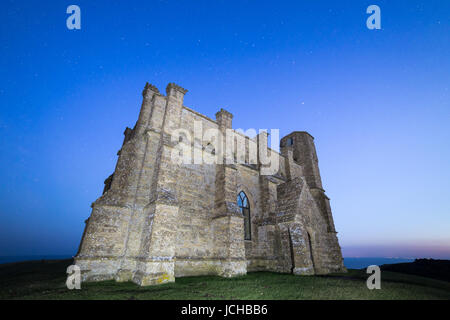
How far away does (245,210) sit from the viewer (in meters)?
14.2

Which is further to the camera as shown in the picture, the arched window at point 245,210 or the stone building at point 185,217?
the arched window at point 245,210

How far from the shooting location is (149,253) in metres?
8.00

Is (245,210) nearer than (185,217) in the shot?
No

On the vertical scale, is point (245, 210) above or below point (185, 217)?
above

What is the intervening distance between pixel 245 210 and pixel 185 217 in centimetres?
509

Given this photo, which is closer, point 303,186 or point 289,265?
point 289,265

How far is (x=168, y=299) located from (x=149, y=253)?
9.96 ft

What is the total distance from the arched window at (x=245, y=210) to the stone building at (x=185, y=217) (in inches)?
2.8

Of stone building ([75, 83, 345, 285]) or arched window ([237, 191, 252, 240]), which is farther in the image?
arched window ([237, 191, 252, 240])

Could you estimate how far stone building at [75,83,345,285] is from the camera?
8578 millimetres

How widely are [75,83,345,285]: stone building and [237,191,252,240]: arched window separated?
72 millimetres

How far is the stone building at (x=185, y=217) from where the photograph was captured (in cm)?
858
